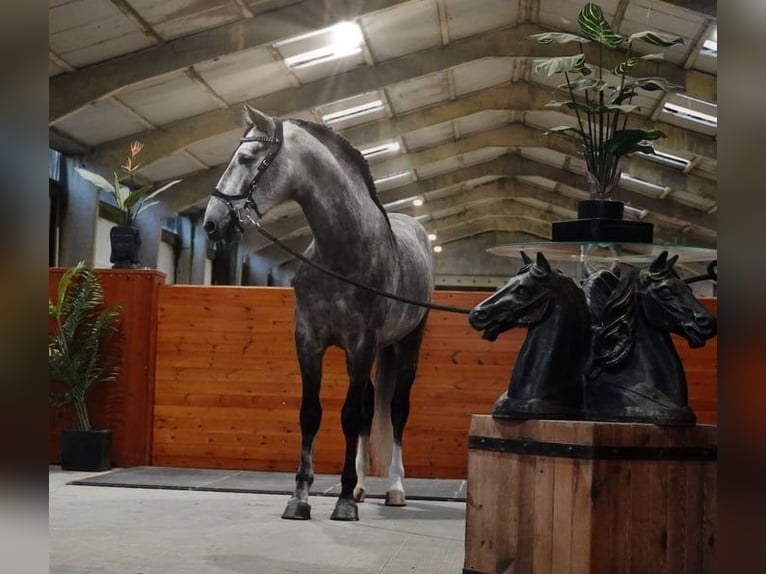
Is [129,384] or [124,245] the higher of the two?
[124,245]

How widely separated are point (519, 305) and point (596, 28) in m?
0.95

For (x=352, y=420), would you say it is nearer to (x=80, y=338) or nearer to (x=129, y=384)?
(x=129, y=384)

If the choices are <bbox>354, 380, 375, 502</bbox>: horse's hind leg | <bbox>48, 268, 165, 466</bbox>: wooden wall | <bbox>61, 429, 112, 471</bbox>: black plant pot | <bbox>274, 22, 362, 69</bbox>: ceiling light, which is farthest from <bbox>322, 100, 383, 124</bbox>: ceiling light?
<bbox>354, 380, 375, 502</bbox>: horse's hind leg

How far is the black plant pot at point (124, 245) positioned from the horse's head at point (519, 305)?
388cm

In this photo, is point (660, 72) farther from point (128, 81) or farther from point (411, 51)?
point (128, 81)

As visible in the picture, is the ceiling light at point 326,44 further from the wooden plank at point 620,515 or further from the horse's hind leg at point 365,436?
the wooden plank at point 620,515

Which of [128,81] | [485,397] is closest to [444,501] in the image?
[485,397]

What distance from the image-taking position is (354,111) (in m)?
12.5

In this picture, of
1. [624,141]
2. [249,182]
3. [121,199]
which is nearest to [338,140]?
[249,182]

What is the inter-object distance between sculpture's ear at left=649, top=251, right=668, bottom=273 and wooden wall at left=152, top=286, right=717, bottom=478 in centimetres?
328

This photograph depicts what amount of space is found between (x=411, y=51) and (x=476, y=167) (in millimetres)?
6998

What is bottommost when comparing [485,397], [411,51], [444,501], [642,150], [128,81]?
[444,501]

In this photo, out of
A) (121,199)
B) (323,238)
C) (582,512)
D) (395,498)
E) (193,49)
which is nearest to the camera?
(582,512)
